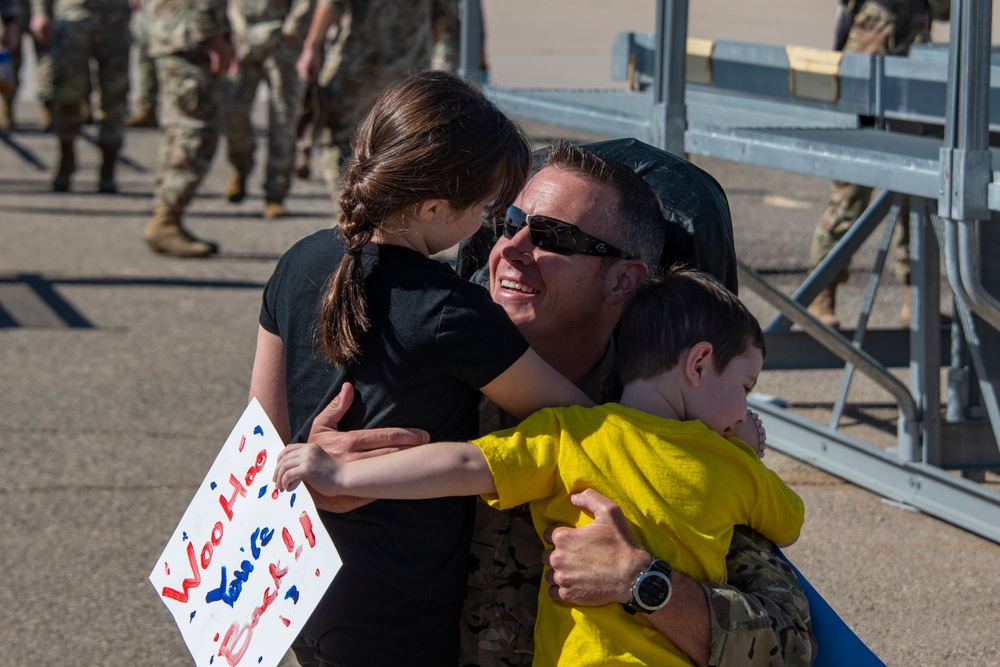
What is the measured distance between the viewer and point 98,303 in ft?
22.4

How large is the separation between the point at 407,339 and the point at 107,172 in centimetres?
858

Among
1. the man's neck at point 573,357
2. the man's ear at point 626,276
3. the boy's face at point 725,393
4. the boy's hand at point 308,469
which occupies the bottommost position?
the boy's hand at point 308,469

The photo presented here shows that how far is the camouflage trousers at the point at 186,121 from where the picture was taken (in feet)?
24.3

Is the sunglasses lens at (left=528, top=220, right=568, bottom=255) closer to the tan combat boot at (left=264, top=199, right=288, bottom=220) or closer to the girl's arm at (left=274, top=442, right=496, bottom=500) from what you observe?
the girl's arm at (left=274, top=442, right=496, bottom=500)

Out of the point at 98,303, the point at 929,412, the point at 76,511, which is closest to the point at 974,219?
the point at 929,412

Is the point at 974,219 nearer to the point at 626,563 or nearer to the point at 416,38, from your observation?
the point at 626,563

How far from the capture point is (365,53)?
7539mm

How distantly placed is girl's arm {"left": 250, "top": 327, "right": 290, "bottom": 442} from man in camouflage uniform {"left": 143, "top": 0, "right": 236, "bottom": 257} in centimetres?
550

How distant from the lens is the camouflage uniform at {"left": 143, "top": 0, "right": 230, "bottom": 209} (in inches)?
287

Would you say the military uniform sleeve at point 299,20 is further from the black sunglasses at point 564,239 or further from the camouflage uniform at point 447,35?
the black sunglasses at point 564,239

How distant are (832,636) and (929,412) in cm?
217

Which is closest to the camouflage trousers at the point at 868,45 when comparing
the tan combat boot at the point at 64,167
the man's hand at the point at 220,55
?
the man's hand at the point at 220,55

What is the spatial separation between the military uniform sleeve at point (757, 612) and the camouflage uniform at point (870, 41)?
155 inches

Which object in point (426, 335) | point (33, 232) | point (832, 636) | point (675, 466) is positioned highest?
point (426, 335)
